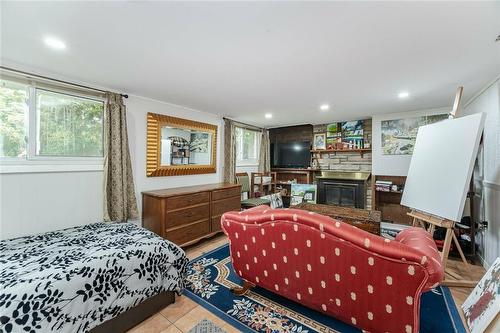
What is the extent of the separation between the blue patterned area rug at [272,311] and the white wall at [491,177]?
3.08ft

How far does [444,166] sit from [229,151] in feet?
11.3

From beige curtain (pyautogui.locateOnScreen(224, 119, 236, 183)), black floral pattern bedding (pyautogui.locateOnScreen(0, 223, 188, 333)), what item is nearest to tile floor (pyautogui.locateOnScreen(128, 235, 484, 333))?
black floral pattern bedding (pyautogui.locateOnScreen(0, 223, 188, 333))

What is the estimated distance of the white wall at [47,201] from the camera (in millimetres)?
2088

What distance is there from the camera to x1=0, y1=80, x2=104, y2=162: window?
7.03ft

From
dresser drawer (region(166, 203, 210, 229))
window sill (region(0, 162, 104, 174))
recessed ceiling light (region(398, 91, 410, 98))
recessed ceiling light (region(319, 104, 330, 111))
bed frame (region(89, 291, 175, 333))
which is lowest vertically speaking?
bed frame (region(89, 291, 175, 333))

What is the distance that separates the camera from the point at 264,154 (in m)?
5.70

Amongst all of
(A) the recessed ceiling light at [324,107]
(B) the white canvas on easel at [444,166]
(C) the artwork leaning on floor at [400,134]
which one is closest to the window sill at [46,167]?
(A) the recessed ceiling light at [324,107]

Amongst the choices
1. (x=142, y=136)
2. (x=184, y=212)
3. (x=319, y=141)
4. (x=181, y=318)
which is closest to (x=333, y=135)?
(x=319, y=141)

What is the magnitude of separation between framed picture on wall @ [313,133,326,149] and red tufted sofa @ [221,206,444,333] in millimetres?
3568

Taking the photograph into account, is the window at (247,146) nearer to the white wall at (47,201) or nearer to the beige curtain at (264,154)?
the beige curtain at (264,154)

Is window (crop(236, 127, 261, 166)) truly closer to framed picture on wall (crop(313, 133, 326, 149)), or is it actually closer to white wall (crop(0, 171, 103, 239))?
framed picture on wall (crop(313, 133, 326, 149))

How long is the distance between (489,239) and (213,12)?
12.5 feet

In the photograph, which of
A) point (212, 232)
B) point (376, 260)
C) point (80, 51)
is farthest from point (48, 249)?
point (376, 260)

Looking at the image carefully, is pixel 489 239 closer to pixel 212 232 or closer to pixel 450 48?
pixel 450 48
